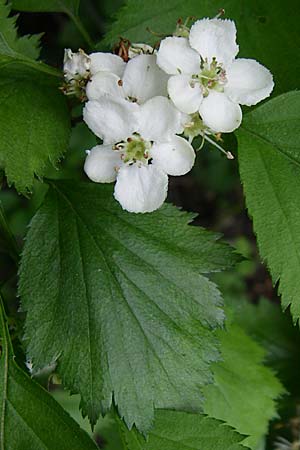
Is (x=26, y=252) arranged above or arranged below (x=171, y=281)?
above

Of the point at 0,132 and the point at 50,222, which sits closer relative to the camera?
the point at 0,132

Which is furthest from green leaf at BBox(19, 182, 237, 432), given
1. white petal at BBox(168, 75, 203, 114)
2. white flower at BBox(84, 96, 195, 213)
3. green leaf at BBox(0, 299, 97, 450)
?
white petal at BBox(168, 75, 203, 114)

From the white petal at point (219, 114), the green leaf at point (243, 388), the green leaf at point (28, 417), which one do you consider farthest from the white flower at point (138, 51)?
the green leaf at point (243, 388)

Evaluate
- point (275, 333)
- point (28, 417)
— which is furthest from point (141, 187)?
point (275, 333)

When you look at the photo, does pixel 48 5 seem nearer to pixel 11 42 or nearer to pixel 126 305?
pixel 11 42

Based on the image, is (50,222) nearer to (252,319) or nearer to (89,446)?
(89,446)

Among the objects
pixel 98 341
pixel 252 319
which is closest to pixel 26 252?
pixel 98 341
